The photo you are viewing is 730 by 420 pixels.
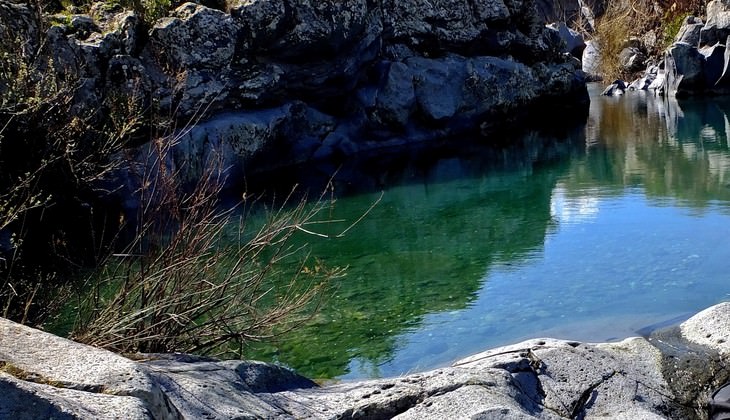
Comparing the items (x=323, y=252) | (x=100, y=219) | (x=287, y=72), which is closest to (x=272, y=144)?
(x=287, y=72)

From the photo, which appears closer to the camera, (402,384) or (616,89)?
(402,384)

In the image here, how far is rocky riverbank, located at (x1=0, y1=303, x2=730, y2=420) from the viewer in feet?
9.11

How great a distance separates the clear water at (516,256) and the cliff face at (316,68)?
255 cm

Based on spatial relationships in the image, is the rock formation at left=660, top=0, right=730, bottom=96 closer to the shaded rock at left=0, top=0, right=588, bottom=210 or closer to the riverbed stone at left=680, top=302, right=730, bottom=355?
the shaded rock at left=0, top=0, right=588, bottom=210

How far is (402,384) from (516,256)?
4971mm

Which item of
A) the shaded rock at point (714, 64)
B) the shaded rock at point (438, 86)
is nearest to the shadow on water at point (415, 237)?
the shaded rock at point (438, 86)

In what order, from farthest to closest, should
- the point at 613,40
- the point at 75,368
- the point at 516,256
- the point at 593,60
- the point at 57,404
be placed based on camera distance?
the point at 593,60 → the point at 613,40 → the point at 516,256 → the point at 75,368 → the point at 57,404

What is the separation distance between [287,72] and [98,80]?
169 inches

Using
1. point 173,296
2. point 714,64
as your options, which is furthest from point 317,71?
point 714,64

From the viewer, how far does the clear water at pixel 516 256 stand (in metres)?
6.74

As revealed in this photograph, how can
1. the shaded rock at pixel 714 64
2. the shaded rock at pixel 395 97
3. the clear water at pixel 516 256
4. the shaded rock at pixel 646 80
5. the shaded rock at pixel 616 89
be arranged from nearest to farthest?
the clear water at pixel 516 256
the shaded rock at pixel 395 97
the shaded rock at pixel 714 64
the shaded rock at pixel 616 89
the shaded rock at pixel 646 80

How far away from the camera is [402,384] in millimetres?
4316

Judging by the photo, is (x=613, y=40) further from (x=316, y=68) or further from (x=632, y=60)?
(x=316, y=68)

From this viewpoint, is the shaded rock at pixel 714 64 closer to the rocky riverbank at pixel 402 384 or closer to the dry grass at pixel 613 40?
the dry grass at pixel 613 40
